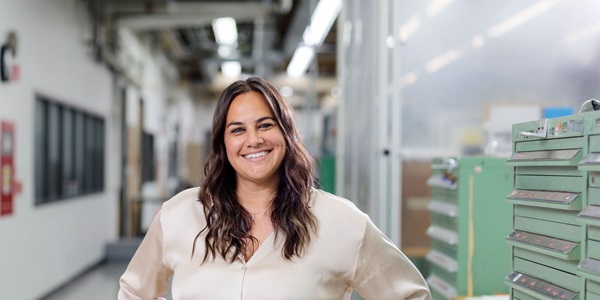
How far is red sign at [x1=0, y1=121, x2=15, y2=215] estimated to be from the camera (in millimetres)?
4125

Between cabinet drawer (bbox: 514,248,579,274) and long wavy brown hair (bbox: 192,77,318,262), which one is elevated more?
long wavy brown hair (bbox: 192,77,318,262)

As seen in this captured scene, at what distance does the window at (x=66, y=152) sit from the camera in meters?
5.09

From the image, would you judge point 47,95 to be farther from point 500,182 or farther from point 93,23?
point 500,182

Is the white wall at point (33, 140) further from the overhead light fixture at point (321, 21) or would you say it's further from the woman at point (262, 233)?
the woman at point (262, 233)

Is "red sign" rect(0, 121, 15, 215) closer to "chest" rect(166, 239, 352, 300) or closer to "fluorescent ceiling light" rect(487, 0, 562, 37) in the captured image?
"chest" rect(166, 239, 352, 300)

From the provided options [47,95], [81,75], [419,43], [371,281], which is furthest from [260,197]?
[81,75]

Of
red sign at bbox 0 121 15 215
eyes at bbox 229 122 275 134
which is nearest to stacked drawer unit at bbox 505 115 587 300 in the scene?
eyes at bbox 229 122 275 134

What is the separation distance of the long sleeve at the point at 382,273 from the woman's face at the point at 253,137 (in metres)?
0.33

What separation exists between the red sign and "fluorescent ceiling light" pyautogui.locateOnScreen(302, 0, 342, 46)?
115 inches

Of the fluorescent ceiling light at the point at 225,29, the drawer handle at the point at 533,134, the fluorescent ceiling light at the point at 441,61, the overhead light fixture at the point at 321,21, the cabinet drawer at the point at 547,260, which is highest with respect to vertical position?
the fluorescent ceiling light at the point at 225,29

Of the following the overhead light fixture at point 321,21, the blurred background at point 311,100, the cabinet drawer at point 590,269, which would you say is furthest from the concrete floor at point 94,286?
the cabinet drawer at point 590,269

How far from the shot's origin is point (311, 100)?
791 centimetres

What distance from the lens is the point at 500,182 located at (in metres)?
2.48

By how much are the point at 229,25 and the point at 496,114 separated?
6412 millimetres
